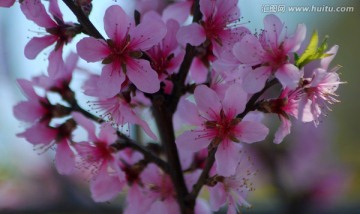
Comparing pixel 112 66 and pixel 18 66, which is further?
pixel 18 66

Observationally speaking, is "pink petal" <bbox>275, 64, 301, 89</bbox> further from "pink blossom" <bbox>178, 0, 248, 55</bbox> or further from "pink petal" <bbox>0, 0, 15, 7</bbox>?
"pink petal" <bbox>0, 0, 15, 7</bbox>

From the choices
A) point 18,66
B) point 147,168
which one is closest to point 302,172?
point 18,66

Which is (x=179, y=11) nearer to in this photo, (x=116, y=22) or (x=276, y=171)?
(x=116, y=22)

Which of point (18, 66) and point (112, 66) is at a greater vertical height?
point (112, 66)

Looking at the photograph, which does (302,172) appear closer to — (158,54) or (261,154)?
(261,154)

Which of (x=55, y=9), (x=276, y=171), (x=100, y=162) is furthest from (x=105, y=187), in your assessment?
(x=276, y=171)
